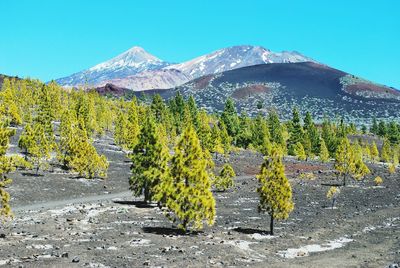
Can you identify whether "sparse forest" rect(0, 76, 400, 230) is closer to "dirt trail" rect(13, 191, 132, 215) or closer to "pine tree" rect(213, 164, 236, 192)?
"pine tree" rect(213, 164, 236, 192)

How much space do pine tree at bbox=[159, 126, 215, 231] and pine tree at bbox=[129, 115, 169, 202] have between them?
39.9 feet

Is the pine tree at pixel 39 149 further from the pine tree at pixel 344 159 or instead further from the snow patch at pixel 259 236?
the pine tree at pixel 344 159

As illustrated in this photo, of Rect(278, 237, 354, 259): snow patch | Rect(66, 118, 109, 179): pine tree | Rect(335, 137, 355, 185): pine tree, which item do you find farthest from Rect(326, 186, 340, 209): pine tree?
Rect(66, 118, 109, 179): pine tree

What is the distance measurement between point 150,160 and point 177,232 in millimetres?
15173

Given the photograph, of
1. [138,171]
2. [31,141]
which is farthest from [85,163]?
[138,171]

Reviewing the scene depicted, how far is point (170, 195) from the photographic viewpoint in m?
37.6

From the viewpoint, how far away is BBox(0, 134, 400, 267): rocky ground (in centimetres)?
2964

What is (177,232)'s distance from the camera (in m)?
38.0

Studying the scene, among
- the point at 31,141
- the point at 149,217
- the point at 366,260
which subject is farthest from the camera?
the point at 31,141

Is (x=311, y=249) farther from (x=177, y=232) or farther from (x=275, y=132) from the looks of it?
(x=275, y=132)

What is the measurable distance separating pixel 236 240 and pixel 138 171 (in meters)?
19.7

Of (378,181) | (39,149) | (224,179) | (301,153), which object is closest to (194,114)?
(301,153)

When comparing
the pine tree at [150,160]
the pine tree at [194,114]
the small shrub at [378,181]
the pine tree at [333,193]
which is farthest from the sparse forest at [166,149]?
the pine tree at [333,193]

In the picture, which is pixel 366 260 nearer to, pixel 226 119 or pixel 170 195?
pixel 170 195
